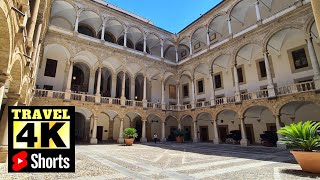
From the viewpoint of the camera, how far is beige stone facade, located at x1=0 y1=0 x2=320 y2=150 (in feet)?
50.8

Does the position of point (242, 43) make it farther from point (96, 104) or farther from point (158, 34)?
point (96, 104)

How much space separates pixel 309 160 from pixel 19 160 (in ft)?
24.9

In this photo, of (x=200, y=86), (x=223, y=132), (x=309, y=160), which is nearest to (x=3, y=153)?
(x=309, y=160)

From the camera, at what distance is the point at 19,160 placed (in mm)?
2814

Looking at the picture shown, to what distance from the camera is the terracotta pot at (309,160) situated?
5.67m

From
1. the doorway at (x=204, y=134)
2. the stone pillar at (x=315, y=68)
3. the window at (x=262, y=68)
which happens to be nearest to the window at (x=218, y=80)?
the window at (x=262, y=68)

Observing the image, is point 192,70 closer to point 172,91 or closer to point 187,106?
point 187,106

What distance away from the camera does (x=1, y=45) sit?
4027 mm

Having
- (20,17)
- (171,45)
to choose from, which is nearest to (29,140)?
(20,17)

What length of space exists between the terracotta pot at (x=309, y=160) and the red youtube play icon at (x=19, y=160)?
7263 mm

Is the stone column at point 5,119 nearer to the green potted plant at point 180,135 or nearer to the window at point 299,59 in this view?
the green potted plant at point 180,135

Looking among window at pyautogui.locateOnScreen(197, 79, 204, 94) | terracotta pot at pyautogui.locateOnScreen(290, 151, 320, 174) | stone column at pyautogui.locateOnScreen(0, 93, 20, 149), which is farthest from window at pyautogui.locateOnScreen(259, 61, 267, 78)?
stone column at pyautogui.locateOnScreen(0, 93, 20, 149)

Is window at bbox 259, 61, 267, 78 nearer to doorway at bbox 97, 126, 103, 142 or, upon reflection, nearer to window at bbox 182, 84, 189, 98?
window at bbox 182, 84, 189, 98

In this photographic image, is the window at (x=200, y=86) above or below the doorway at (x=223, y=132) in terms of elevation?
above
